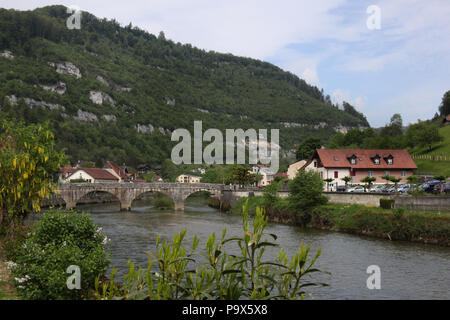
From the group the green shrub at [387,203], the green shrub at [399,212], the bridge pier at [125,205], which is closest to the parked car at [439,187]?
the green shrub at [387,203]

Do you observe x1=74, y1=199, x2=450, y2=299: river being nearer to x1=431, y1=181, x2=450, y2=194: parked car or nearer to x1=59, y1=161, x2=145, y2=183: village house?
x1=431, y1=181, x2=450, y2=194: parked car

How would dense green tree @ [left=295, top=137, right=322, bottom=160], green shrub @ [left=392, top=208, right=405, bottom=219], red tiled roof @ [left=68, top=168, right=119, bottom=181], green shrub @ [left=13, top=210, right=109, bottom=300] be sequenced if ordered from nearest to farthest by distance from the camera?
green shrub @ [left=13, top=210, right=109, bottom=300], green shrub @ [left=392, top=208, right=405, bottom=219], red tiled roof @ [left=68, top=168, right=119, bottom=181], dense green tree @ [left=295, top=137, right=322, bottom=160]

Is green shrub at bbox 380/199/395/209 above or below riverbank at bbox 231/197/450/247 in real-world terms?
above

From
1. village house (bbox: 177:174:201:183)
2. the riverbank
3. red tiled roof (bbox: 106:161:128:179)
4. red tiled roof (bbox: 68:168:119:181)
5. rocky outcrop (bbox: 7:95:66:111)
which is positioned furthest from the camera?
rocky outcrop (bbox: 7:95:66:111)

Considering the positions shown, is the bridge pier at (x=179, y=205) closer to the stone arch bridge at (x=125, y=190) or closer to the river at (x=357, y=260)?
the stone arch bridge at (x=125, y=190)

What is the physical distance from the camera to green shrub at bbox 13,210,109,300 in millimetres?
16828

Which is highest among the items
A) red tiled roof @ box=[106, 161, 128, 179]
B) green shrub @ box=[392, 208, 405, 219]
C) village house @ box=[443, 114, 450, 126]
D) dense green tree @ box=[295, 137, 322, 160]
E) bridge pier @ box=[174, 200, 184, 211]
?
village house @ box=[443, 114, 450, 126]

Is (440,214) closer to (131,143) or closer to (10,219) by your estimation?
(10,219)

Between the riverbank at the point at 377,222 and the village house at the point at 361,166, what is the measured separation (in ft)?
59.3

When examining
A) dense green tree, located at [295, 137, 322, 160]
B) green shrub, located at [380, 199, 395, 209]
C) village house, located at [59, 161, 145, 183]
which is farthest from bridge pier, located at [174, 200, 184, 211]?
green shrub, located at [380, 199, 395, 209]

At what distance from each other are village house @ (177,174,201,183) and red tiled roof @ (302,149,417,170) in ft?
289

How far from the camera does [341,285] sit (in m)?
24.9
